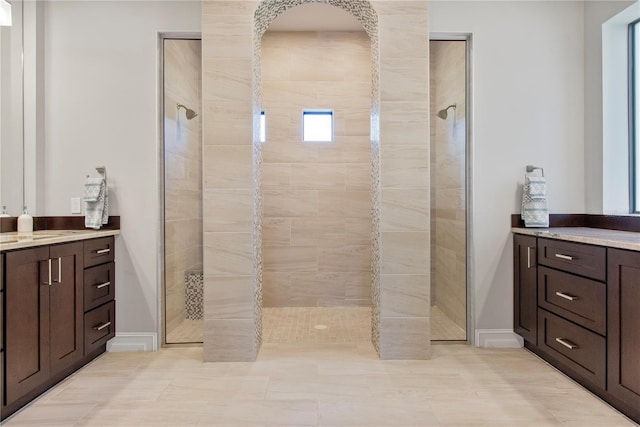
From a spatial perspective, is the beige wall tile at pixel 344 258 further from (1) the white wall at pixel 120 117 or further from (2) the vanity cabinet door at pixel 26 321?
(2) the vanity cabinet door at pixel 26 321

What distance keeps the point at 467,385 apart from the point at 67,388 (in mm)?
2231

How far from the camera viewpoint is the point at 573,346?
2.18 m

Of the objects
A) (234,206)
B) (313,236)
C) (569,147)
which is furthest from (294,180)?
(569,147)

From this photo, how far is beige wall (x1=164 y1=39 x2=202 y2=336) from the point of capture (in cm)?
296

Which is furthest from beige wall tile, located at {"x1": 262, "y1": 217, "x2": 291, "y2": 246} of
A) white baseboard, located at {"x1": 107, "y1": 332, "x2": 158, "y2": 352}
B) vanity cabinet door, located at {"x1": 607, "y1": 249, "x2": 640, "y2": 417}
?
vanity cabinet door, located at {"x1": 607, "y1": 249, "x2": 640, "y2": 417}

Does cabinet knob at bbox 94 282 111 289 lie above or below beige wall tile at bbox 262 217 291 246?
below

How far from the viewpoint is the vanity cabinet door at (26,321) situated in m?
1.83

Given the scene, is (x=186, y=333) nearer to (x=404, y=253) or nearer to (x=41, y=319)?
(x=41, y=319)

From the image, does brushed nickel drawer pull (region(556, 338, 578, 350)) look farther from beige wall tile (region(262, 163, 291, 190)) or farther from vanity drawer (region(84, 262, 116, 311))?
vanity drawer (region(84, 262, 116, 311))

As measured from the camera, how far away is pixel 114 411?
1937 millimetres

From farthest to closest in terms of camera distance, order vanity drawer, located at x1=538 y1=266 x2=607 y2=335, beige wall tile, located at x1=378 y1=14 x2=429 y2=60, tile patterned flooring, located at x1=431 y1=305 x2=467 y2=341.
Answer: tile patterned flooring, located at x1=431 y1=305 x2=467 y2=341 → beige wall tile, located at x1=378 y1=14 x2=429 y2=60 → vanity drawer, located at x1=538 y1=266 x2=607 y2=335

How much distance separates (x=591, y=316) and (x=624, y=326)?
0.21 m

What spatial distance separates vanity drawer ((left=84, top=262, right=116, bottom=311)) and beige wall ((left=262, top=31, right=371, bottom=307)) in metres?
1.53

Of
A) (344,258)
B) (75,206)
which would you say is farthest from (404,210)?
(75,206)
